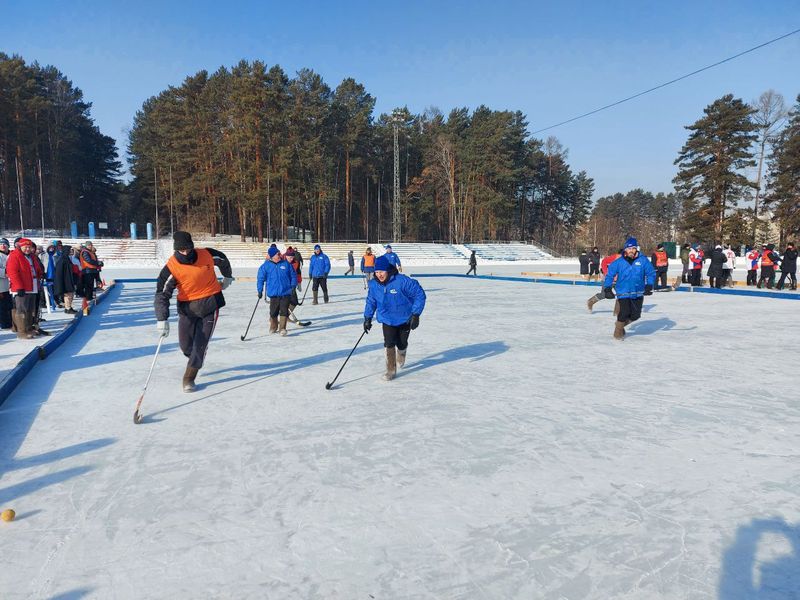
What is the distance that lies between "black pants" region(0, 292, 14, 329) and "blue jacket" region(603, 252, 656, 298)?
10546mm

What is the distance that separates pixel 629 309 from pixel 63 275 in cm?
1169

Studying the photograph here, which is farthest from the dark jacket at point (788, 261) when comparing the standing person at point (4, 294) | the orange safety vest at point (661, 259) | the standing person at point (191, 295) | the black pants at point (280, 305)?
the standing person at point (4, 294)

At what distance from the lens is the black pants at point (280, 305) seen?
9211mm

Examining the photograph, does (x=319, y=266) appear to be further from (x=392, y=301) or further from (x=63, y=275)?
(x=392, y=301)

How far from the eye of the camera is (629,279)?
8602 mm

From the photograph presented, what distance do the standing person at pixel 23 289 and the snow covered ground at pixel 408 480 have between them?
163cm

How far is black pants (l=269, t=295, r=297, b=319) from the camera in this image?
30.2 ft

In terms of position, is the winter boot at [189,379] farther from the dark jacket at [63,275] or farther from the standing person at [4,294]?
the dark jacket at [63,275]

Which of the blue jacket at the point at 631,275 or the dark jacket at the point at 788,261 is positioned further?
the dark jacket at the point at 788,261

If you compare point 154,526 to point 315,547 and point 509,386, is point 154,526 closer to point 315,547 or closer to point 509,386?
point 315,547

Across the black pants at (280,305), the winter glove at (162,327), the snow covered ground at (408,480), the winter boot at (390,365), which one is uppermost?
the winter glove at (162,327)

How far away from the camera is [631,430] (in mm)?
4406

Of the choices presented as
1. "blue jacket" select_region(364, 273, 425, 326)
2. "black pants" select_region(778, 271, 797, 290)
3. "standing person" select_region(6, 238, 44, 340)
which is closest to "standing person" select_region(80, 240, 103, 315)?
"standing person" select_region(6, 238, 44, 340)

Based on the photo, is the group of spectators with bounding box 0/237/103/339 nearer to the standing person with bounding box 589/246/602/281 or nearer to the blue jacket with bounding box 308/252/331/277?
the blue jacket with bounding box 308/252/331/277
